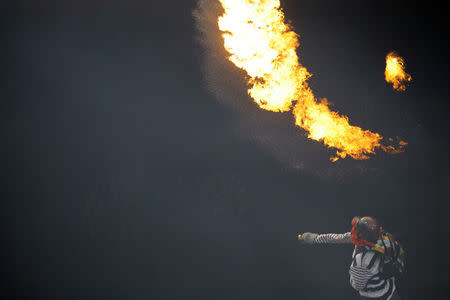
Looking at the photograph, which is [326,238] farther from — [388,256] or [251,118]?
[251,118]

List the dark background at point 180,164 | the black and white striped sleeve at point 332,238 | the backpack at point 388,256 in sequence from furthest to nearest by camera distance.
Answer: the black and white striped sleeve at point 332,238 → the dark background at point 180,164 → the backpack at point 388,256

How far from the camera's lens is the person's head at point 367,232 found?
8.89 feet

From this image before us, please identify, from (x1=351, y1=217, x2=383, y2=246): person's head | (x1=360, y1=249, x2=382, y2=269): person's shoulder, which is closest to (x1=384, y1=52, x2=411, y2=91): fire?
(x1=351, y1=217, x2=383, y2=246): person's head

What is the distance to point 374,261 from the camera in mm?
2713

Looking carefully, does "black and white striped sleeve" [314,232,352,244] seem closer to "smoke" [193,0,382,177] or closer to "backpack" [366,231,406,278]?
"backpack" [366,231,406,278]

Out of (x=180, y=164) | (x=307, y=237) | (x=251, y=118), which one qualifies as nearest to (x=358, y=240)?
(x=307, y=237)

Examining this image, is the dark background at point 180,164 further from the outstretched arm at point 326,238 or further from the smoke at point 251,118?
the outstretched arm at point 326,238

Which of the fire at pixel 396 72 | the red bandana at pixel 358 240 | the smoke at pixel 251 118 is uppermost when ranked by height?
the fire at pixel 396 72

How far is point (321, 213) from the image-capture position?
3.26m

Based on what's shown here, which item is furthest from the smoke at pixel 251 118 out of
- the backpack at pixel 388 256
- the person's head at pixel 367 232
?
the backpack at pixel 388 256

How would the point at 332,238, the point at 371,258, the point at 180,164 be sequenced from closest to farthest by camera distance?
the point at 371,258 < the point at 332,238 < the point at 180,164

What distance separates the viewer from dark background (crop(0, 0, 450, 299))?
2.87 meters

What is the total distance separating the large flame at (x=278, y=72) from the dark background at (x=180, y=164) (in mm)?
138

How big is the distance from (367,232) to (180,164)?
1922 millimetres
